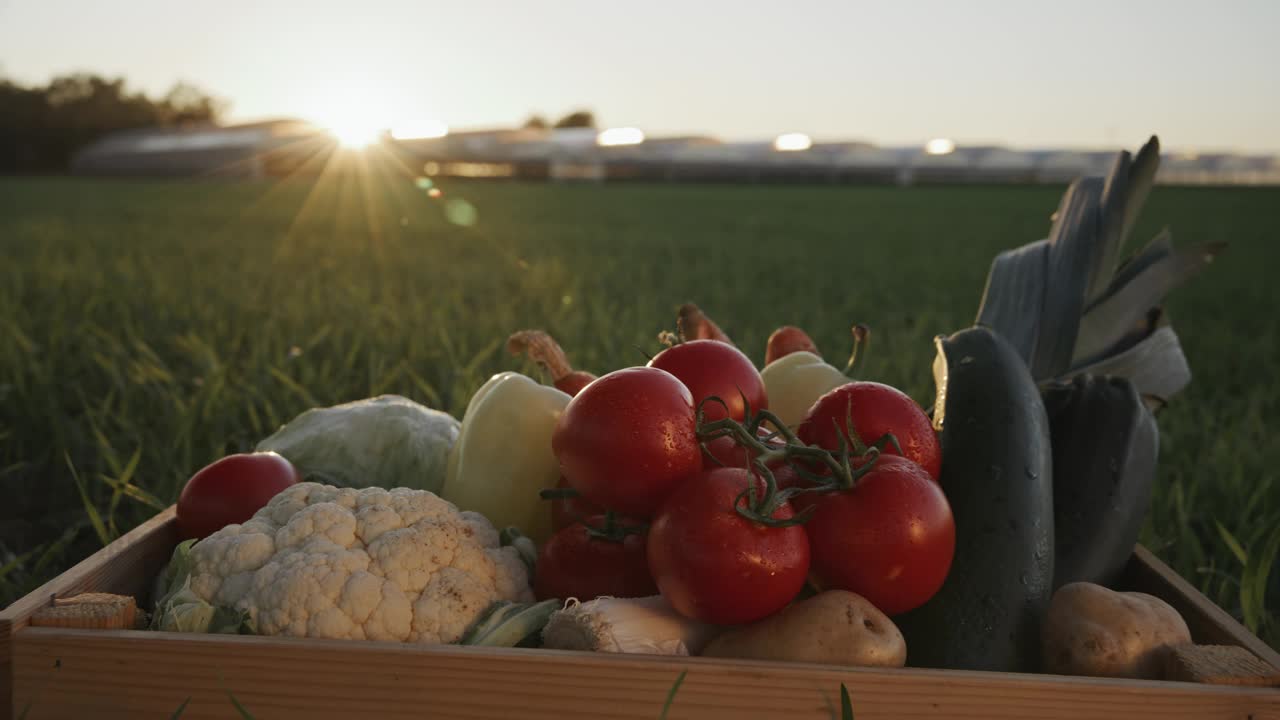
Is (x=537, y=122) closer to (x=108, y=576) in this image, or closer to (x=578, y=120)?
(x=578, y=120)

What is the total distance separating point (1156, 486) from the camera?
3.38 meters

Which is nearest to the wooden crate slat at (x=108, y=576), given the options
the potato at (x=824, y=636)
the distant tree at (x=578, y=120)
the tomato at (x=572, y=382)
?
the tomato at (x=572, y=382)

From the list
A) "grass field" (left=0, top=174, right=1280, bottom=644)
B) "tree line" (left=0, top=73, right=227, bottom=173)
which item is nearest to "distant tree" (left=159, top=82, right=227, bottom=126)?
"tree line" (left=0, top=73, right=227, bottom=173)

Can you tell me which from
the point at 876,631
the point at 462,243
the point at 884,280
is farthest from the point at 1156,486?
the point at 462,243

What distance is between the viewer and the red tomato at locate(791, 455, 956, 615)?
1.52 meters

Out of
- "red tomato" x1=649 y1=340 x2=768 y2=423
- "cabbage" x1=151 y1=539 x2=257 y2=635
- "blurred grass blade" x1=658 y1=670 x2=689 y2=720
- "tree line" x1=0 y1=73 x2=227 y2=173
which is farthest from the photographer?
"tree line" x1=0 y1=73 x2=227 y2=173

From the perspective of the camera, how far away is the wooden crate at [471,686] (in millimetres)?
1370

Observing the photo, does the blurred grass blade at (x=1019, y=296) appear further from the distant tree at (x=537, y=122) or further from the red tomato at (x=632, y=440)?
the distant tree at (x=537, y=122)

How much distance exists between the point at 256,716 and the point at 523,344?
1.20 metres

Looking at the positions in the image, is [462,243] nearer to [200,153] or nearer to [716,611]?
[716,611]

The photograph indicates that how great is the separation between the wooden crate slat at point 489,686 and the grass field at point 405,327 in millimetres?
1000

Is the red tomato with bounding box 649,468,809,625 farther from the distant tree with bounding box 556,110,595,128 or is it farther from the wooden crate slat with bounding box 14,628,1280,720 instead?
the distant tree with bounding box 556,110,595,128

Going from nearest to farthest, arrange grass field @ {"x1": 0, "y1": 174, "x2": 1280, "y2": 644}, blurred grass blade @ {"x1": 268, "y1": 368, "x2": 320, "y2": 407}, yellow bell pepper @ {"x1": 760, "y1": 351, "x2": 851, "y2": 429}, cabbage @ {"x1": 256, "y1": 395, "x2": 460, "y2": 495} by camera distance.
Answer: yellow bell pepper @ {"x1": 760, "y1": 351, "x2": 851, "y2": 429}
cabbage @ {"x1": 256, "y1": 395, "x2": 460, "y2": 495}
grass field @ {"x1": 0, "y1": 174, "x2": 1280, "y2": 644}
blurred grass blade @ {"x1": 268, "y1": 368, "x2": 320, "y2": 407}

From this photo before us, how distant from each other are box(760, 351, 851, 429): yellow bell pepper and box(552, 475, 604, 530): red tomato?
57 cm
